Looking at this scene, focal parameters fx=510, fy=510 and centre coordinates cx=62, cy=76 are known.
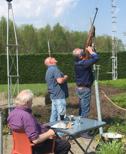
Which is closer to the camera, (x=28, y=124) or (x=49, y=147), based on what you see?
(x=28, y=124)

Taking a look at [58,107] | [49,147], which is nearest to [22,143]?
[49,147]

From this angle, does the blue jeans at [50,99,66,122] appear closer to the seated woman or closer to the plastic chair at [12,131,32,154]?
the seated woman

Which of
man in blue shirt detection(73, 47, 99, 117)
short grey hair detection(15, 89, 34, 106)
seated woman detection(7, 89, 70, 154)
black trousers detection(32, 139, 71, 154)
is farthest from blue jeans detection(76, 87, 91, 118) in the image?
short grey hair detection(15, 89, 34, 106)

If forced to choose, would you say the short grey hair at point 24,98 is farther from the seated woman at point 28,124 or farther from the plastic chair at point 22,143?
the plastic chair at point 22,143

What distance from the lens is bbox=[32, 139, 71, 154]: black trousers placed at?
7.21 meters

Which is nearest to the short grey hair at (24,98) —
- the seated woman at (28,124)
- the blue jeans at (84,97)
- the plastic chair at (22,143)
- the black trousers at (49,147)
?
the seated woman at (28,124)

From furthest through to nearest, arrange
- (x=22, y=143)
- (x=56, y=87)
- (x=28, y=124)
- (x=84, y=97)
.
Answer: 1. (x=84, y=97)
2. (x=56, y=87)
3. (x=22, y=143)
4. (x=28, y=124)

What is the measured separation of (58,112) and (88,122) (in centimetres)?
236

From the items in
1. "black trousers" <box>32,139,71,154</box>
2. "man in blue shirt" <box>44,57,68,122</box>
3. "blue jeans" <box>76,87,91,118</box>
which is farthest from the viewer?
"blue jeans" <box>76,87,91,118</box>

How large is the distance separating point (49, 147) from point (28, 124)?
1.88ft

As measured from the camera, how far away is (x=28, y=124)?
22.7ft

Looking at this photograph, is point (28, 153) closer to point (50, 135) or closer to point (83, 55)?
point (50, 135)

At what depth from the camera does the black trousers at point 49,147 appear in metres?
7.21

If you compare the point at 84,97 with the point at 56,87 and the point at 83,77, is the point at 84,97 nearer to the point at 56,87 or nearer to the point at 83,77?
the point at 83,77
